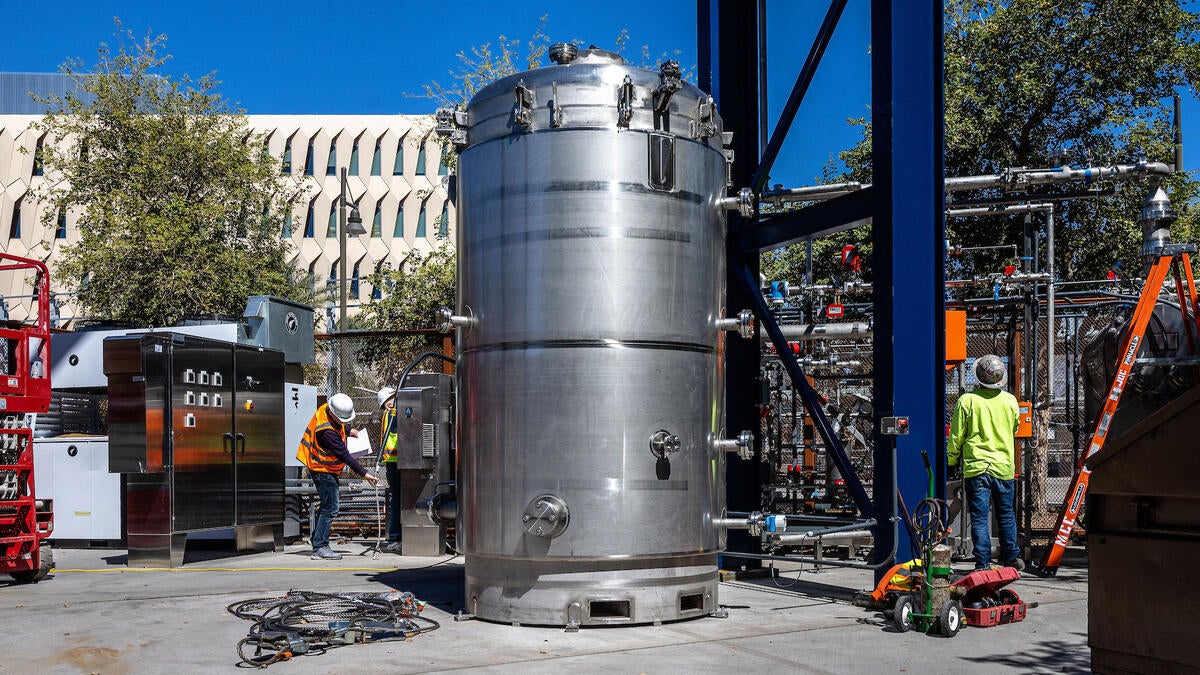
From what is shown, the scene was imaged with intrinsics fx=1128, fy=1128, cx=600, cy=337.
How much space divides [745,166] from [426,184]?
58.8 meters

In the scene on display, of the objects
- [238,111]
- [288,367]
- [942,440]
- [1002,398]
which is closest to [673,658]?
[942,440]

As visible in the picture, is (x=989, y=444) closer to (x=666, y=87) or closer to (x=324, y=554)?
(x=666, y=87)

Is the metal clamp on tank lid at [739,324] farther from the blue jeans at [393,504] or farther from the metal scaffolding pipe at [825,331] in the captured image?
the blue jeans at [393,504]

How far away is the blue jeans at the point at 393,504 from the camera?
1402 cm

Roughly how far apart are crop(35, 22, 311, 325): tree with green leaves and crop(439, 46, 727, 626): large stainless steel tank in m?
25.8

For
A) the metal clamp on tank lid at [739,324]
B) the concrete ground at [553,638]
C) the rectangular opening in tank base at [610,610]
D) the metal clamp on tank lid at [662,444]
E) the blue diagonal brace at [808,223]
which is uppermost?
the blue diagonal brace at [808,223]

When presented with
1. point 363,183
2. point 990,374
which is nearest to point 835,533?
point 990,374

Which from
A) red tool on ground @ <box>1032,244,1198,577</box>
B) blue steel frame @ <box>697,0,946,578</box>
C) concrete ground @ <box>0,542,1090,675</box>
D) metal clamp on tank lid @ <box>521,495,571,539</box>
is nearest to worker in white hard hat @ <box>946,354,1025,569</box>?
red tool on ground @ <box>1032,244,1198,577</box>

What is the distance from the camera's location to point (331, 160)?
2662 inches

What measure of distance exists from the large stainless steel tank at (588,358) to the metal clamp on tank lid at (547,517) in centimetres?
1

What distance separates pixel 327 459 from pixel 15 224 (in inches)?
2306

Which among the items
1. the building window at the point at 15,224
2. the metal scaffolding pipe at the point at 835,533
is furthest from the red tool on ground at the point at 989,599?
the building window at the point at 15,224

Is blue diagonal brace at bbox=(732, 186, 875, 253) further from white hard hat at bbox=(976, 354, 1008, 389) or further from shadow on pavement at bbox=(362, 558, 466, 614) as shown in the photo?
shadow on pavement at bbox=(362, 558, 466, 614)

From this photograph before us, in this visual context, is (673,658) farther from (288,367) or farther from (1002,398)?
(288,367)
